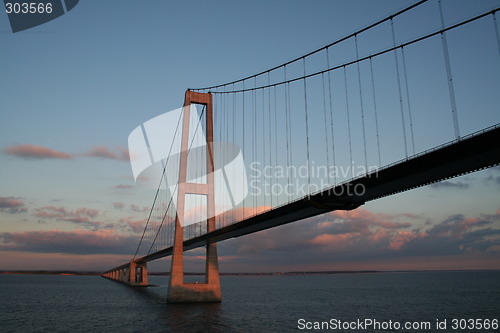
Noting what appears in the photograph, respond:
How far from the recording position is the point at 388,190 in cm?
2139

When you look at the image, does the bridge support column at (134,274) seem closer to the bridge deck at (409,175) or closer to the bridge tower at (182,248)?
the bridge tower at (182,248)

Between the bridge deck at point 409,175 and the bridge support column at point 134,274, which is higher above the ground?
the bridge deck at point 409,175

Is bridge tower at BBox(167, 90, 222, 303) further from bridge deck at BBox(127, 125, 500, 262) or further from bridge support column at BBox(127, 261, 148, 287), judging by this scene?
bridge support column at BBox(127, 261, 148, 287)

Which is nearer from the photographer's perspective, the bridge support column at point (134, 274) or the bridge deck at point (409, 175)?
the bridge deck at point (409, 175)

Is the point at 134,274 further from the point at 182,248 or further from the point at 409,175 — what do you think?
the point at 409,175

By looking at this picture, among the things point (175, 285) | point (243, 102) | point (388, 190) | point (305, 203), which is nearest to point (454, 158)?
point (388, 190)

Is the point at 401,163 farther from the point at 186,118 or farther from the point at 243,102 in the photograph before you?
the point at 243,102

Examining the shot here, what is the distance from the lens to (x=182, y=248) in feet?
139

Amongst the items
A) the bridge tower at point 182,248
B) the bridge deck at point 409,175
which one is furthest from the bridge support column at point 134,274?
the bridge deck at point 409,175

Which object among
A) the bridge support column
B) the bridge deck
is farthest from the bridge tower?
the bridge support column

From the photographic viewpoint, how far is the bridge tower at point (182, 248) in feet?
136

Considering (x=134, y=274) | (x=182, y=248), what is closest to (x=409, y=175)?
(x=182, y=248)

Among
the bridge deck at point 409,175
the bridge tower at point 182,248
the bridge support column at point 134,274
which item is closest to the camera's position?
the bridge deck at point 409,175

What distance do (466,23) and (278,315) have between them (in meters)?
29.0
